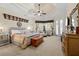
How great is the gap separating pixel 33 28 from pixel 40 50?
1.76 feet

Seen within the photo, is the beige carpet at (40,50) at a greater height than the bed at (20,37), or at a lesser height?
lesser

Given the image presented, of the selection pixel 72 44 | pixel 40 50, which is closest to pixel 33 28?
pixel 40 50

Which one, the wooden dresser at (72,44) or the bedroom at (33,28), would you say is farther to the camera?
the bedroom at (33,28)

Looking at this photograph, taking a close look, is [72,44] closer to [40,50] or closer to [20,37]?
[40,50]

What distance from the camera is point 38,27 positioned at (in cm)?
293

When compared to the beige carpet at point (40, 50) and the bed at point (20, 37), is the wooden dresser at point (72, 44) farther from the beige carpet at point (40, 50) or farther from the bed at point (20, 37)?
the bed at point (20, 37)

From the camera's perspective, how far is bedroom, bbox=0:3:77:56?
2807 mm

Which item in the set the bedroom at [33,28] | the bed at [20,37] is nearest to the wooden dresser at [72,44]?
the bedroom at [33,28]

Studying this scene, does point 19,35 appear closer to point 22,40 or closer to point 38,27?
point 22,40

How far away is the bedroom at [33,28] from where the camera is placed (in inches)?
110

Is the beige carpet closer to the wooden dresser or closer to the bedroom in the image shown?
the bedroom

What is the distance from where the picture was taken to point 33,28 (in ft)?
9.59

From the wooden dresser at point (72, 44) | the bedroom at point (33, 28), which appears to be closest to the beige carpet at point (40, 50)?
the bedroom at point (33, 28)

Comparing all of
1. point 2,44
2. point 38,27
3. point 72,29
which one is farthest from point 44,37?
point 2,44
